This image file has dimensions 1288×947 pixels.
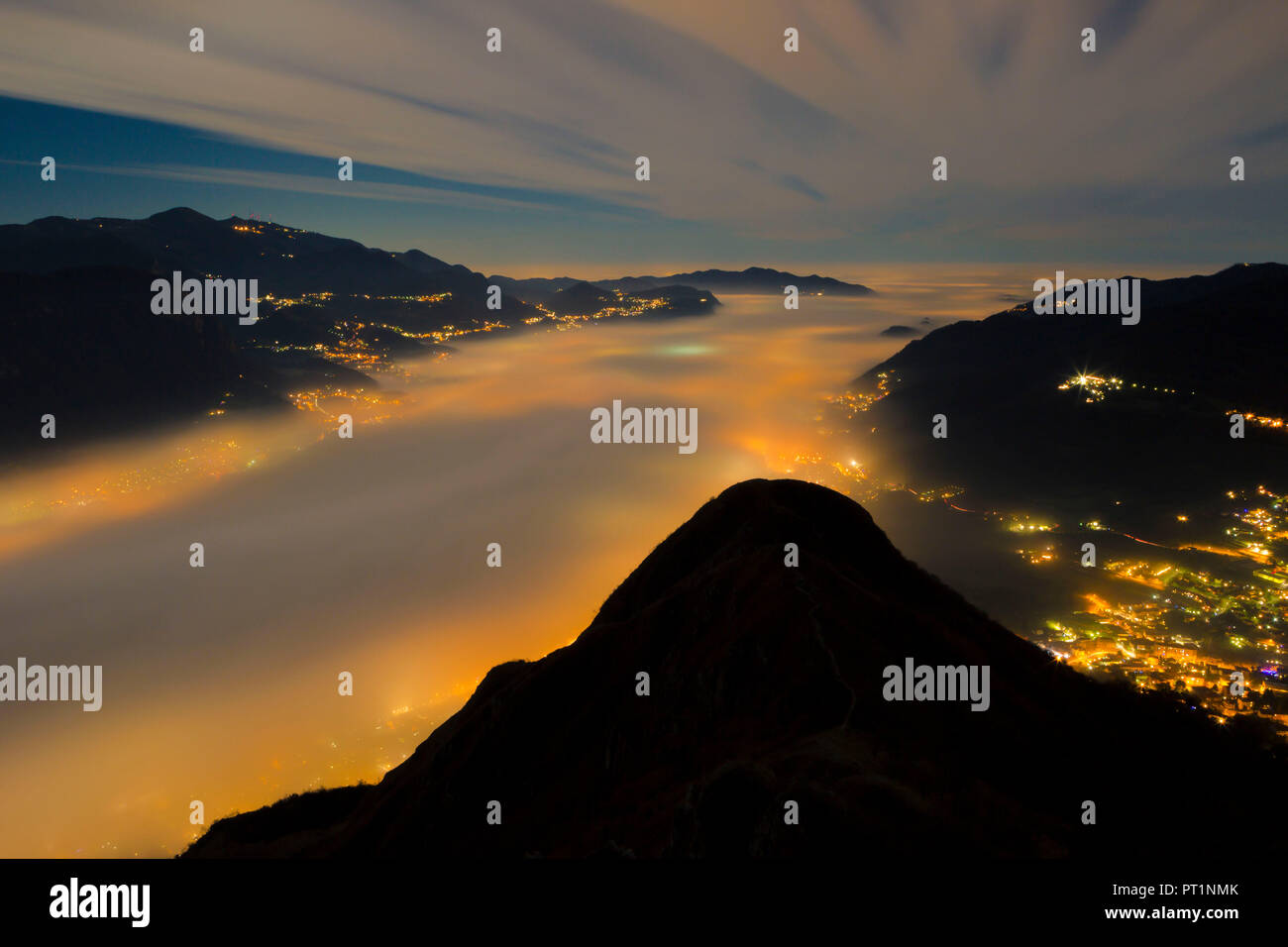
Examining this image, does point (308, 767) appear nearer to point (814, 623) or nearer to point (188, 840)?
point (188, 840)

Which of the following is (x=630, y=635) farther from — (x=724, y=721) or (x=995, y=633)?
(x=995, y=633)
